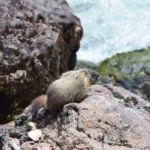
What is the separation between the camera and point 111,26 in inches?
784

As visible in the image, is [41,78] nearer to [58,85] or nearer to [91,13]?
[58,85]

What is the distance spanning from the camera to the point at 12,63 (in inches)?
334

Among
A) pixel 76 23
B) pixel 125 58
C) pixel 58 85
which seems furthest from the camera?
pixel 125 58

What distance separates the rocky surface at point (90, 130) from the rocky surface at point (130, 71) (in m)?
5.59

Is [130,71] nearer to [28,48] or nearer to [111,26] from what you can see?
[28,48]

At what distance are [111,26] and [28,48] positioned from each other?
1159cm

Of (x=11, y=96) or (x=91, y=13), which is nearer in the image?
(x=11, y=96)

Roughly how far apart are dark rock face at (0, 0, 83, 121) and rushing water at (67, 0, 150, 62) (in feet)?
26.5

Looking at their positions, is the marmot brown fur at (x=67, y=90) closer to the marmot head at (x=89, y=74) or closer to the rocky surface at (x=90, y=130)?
the marmot head at (x=89, y=74)

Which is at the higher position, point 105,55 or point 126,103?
point 126,103

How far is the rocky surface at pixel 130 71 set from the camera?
1210 centimetres

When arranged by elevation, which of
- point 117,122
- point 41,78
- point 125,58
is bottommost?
point 125,58

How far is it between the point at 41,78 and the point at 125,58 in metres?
5.01

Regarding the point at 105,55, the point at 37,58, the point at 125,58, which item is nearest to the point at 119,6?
the point at 105,55
